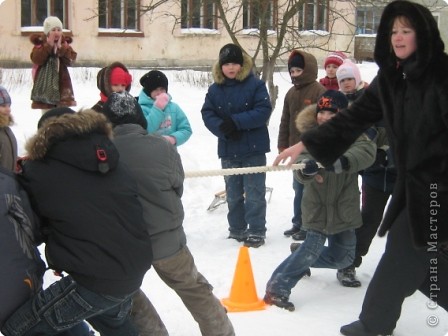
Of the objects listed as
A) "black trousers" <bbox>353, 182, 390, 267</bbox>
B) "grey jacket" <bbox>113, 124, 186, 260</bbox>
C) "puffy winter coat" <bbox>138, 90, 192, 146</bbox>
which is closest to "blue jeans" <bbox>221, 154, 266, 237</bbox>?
"puffy winter coat" <bbox>138, 90, 192, 146</bbox>

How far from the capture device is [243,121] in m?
5.97

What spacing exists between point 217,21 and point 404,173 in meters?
19.7

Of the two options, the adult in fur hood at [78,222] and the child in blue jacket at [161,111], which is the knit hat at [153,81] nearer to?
the child in blue jacket at [161,111]

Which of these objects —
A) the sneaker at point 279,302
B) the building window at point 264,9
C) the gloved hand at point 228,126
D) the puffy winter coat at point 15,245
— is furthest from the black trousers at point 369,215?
the building window at point 264,9

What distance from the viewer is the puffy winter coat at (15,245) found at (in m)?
2.77

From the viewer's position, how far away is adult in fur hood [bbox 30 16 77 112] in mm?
6867

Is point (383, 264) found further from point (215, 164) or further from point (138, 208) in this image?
point (215, 164)

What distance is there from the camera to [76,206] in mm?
2854

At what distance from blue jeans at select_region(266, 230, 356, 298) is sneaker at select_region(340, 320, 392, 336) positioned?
0.62 metres

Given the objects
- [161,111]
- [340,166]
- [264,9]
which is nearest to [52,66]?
[161,111]

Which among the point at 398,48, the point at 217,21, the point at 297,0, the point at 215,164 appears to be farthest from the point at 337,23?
the point at 398,48

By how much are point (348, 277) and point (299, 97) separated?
2.15 metres

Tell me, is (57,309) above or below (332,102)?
below

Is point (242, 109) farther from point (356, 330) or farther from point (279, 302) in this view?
point (356, 330)
